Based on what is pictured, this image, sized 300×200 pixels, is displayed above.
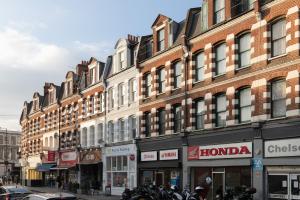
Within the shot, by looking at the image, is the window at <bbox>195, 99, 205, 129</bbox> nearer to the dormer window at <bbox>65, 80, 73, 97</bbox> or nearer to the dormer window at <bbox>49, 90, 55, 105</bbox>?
the dormer window at <bbox>65, 80, 73, 97</bbox>

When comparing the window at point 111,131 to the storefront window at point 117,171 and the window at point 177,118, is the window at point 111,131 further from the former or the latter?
the window at point 177,118

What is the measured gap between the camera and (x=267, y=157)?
27594 millimetres

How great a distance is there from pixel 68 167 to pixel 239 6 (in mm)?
31720

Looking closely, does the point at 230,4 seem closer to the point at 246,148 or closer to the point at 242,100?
the point at 242,100

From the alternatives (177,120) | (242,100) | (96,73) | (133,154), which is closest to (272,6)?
(242,100)

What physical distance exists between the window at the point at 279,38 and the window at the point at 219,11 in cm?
477

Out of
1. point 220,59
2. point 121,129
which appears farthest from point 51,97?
point 220,59

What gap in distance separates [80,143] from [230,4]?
27.5 metres

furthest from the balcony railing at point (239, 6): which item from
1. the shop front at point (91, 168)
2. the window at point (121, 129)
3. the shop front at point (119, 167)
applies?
the shop front at point (91, 168)

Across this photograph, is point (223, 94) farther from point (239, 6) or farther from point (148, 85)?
point (148, 85)

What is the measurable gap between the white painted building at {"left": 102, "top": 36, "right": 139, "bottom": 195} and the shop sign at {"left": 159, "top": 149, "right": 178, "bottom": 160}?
13.8ft

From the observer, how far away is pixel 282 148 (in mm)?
26578

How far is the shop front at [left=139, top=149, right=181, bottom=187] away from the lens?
36.3 meters

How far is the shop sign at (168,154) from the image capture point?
1426 inches
